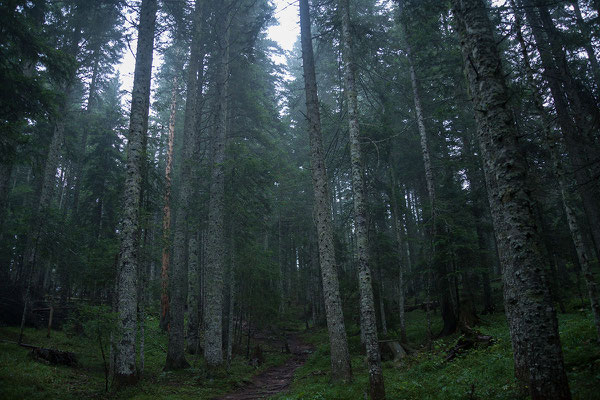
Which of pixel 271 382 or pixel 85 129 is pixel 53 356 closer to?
pixel 271 382

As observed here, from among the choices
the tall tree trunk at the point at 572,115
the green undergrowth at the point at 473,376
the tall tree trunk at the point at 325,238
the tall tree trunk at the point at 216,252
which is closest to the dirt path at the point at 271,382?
the green undergrowth at the point at 473,376

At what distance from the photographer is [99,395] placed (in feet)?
29.1

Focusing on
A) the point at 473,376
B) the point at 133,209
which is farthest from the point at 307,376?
the point at 133,209

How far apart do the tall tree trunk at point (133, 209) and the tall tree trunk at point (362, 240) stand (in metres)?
7.06

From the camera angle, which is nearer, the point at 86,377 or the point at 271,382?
the point at 86,377

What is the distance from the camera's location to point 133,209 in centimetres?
1068

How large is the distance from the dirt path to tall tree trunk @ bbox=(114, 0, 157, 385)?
130 inches

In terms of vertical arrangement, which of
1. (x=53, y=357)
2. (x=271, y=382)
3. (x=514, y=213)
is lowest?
(x=271, y=382)

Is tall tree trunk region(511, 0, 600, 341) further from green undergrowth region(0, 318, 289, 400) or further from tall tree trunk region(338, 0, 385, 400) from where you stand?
green undergrowth region(0, 318, 289, 400)

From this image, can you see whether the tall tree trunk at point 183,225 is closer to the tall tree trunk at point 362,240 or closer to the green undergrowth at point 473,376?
the green undergrowth at point 473,376

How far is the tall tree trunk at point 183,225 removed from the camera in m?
13.6

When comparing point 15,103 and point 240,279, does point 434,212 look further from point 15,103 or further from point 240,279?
point 15,103

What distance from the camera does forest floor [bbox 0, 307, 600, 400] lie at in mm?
6699

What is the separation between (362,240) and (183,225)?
10.2m
